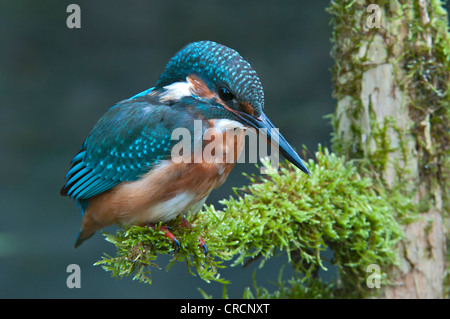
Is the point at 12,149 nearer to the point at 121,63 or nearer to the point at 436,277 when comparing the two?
the point at 121,63

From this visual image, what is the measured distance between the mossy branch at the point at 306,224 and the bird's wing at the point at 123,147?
162 mm

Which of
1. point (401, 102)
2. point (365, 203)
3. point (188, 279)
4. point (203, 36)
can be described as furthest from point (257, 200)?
point (188, 279)

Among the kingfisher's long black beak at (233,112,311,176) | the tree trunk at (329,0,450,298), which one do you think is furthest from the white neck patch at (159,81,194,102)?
the tree trunk at (329,0,450,298)

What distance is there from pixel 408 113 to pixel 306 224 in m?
0.57

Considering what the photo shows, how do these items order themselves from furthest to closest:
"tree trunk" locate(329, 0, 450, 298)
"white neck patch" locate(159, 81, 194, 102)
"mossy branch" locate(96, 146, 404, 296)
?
"tree trunk" locate(329, 0, 450, 298) → "mossy branch" locate(96, 146, 404, 296) → "white neck patch" locate(159, 81, 194, 102)

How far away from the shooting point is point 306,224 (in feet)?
5.66

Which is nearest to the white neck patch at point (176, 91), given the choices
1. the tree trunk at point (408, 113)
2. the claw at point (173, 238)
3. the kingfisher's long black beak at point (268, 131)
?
the kingfisher's long black beak at point (268, 131)

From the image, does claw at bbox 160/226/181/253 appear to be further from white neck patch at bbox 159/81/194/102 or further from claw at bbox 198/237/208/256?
white neck patch at bbox 159/81/194/102

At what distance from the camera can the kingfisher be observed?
1.30m

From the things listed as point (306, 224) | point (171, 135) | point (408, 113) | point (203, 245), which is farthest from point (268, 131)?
point (408, 113)

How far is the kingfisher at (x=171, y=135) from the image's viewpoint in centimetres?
130

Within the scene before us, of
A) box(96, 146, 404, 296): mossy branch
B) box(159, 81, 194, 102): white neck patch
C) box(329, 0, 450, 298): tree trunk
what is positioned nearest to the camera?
box(159, 81, 194, 102): white neck patch

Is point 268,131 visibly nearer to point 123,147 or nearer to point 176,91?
point 176,91

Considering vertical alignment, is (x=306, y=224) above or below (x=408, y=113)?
below
